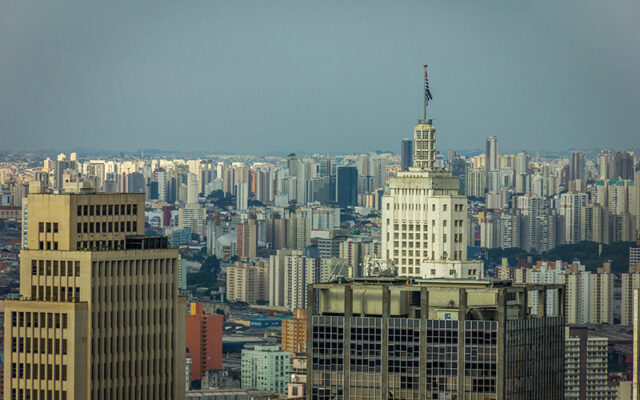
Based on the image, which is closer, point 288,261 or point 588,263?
point 588,263

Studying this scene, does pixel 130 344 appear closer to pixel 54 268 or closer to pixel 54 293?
pixel 54 293

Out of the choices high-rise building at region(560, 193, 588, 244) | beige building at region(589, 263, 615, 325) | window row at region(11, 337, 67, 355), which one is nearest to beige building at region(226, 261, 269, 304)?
high-rise building at region(560, 193, 588, 244)

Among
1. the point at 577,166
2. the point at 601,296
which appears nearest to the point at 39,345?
the point at 601,296

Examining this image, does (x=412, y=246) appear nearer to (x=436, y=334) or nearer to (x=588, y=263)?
(x=436, y=334)

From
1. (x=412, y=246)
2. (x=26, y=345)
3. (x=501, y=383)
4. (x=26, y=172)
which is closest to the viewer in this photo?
(x=501, y=383)

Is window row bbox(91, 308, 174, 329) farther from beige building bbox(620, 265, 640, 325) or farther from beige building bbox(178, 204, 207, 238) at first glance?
beige building bbox(178, 204, 207, 238)

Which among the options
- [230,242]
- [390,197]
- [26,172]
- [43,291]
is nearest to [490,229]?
[230,242]
